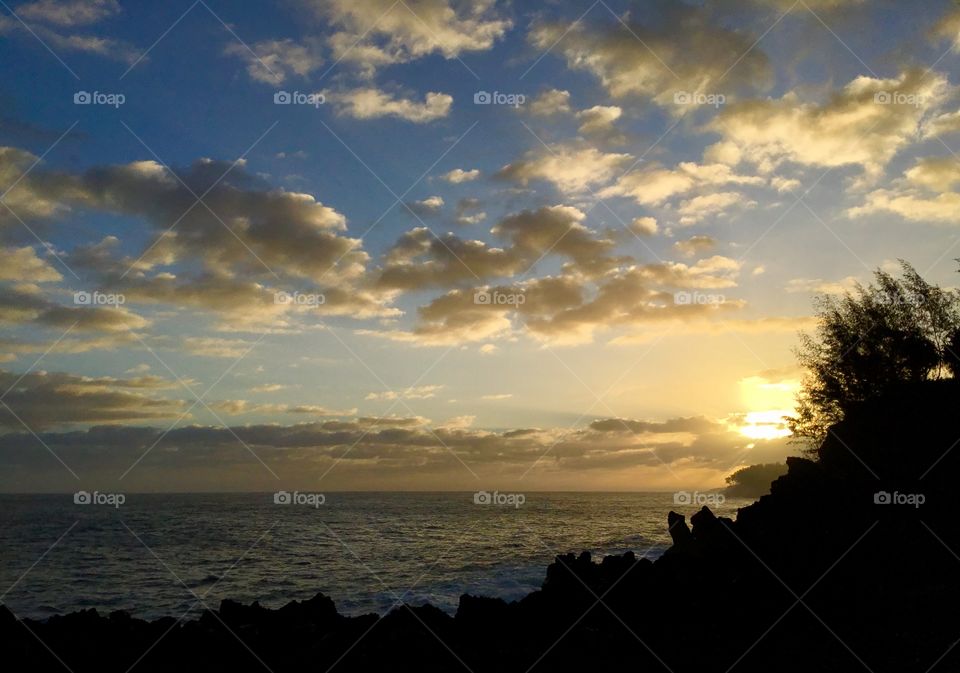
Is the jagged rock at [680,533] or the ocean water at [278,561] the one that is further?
the ocean water at [278,561]

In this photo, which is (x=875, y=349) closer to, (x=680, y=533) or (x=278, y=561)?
(x=680, y=533)

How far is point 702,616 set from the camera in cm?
2397

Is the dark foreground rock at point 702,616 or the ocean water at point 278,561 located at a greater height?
the dark foreground rock at point 702,616

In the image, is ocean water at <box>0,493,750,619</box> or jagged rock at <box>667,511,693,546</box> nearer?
jagged rock at <box>667,511,693,546</box>

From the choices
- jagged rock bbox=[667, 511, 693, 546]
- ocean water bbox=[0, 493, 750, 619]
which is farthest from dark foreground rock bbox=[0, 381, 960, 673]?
ocean water bbox=[0, 493, 750, 619]

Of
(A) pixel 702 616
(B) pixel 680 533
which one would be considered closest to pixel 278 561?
(B) pixel 680 533

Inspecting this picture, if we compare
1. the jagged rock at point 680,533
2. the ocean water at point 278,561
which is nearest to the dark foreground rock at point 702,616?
the jagged rock at point 680,533

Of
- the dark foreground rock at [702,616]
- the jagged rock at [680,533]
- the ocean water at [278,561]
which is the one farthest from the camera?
the ocean water at [278,561]

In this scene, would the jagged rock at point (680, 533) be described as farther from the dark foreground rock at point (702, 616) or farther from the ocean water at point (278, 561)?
the ocean water at point (278, 561)

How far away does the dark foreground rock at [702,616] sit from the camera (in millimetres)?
19391

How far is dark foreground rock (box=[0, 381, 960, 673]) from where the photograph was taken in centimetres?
1939

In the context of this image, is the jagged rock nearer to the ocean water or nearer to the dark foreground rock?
the dark foreground rock

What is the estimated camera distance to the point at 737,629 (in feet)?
71.8

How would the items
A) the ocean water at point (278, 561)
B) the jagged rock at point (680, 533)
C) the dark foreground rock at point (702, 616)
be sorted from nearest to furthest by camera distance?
the dark foreground rock at point (702, 616), the jagged rock at point (680, 533), the ocean water at point (278, 561)
